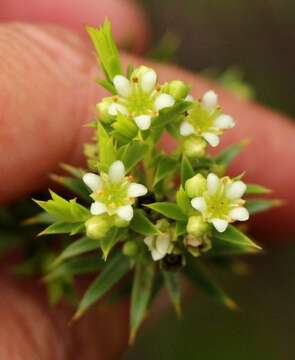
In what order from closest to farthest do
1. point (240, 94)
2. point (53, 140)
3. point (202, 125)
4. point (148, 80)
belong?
point (148, 80), point (202, 125), point (53, 140), point (240, 94)

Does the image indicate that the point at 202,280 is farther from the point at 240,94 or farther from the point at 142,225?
the point at 240,94

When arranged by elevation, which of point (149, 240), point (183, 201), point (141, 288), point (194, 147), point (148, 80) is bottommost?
point (141, 288)

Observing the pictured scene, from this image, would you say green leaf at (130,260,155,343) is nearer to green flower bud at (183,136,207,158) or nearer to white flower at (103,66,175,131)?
green flower bud at (183,136,207,158)

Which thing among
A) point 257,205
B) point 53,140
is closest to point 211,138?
point 257,205

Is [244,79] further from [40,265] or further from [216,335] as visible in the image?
[40,265]

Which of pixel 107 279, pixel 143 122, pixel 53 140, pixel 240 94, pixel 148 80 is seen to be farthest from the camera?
pixel 240 94

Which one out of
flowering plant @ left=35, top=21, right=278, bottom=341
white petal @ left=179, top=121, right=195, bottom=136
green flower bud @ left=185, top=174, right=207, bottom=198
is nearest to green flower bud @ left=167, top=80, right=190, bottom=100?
flowering plant @ left=35, top=21, right=278, bottom=341

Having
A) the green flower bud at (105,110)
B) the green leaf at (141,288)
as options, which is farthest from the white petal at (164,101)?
the green leaf at (141,288)
